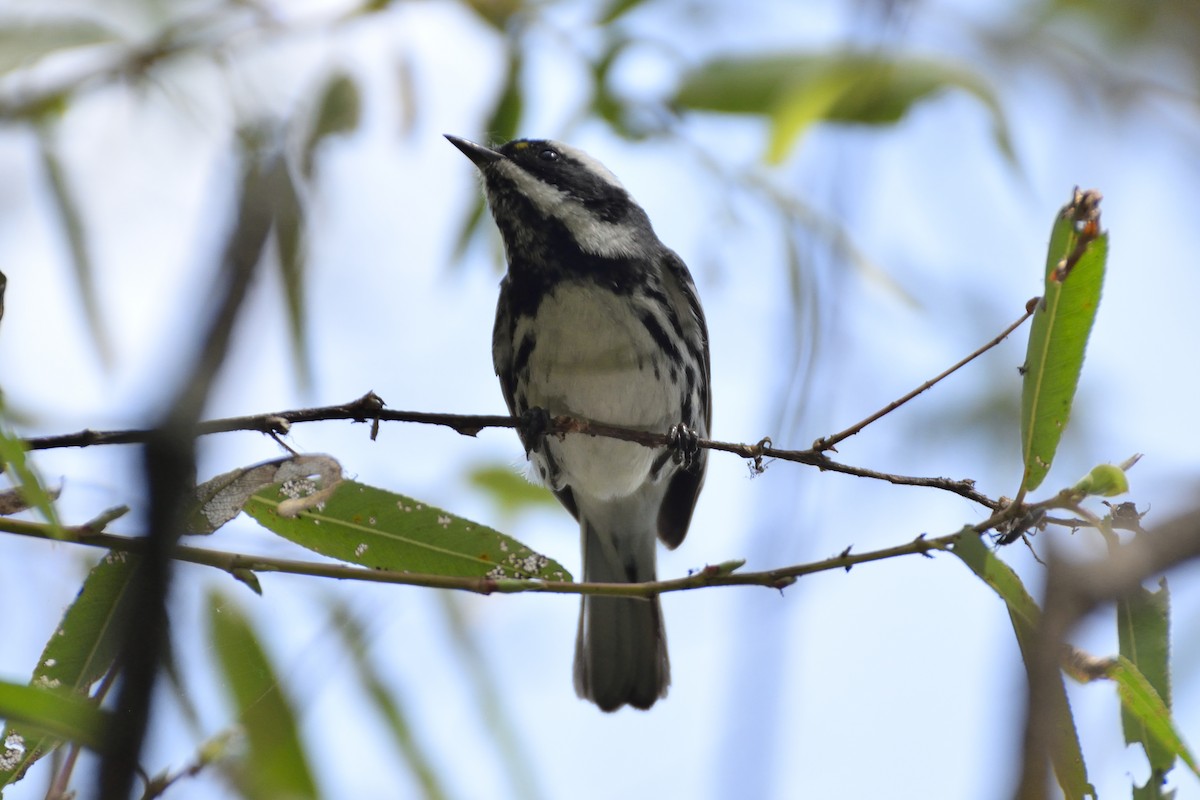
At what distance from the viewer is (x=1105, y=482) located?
A: 4.83 feet

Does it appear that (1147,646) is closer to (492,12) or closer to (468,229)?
(468,229)

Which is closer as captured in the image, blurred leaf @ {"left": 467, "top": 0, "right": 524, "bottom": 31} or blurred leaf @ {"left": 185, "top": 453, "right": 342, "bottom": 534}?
blurred leaf @ {"left": 185, "top": 453, "right": 342, "bottom": 534}

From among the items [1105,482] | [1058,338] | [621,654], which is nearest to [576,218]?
[621,654]

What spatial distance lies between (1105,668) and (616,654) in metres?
2.28

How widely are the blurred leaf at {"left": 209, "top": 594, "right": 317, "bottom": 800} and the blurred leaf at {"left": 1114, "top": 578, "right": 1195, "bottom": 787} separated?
3.82ft

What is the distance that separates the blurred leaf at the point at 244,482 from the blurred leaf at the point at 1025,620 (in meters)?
0.88

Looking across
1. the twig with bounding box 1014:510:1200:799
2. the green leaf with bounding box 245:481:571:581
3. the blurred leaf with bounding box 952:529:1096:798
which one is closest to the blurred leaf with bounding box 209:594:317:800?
the green leaf with bounding box 245:481:571:581

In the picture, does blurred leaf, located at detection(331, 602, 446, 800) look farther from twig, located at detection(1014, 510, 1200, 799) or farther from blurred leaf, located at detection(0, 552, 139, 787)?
twig, located at detection(1014, 510, 1200, 799)

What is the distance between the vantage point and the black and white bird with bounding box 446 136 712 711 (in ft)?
11.1

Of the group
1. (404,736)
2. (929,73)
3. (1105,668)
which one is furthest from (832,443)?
(929,73)

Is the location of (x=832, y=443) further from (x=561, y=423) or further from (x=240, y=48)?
(x=240, y=48)

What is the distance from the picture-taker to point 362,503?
6.30ft

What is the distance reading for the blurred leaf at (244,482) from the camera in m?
1.75

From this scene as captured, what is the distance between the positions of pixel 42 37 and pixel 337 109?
2.11ft
